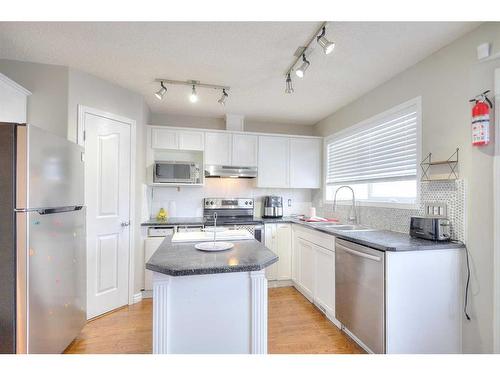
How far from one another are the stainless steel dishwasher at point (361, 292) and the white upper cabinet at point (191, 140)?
7.53 ft

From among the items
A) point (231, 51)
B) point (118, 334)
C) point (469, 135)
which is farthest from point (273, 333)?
point (231, 51)

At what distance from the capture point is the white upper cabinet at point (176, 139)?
336 centimetres

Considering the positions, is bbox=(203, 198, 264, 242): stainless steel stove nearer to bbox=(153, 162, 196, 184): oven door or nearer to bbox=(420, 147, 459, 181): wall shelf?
bbox=(153, 162, 196, 184): oven door

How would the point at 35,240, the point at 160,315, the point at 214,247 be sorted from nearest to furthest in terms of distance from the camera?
1. the point at 160,315
2. the point at 35,240
3. the point at 214,247

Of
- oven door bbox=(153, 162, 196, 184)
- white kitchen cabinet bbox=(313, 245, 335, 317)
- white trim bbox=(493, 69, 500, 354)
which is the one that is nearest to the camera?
white trim bbox=(493, 69, 500, 354)

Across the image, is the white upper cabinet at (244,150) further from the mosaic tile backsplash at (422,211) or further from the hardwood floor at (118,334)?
the hardwood floor at (118,334)

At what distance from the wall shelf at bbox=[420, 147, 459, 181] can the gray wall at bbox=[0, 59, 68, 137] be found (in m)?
3.35

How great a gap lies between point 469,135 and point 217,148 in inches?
109

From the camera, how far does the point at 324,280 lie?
99.8 inches

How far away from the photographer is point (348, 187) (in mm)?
3191

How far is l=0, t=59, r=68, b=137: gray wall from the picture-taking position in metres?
2.26

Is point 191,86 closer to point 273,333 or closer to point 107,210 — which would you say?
point 107,210

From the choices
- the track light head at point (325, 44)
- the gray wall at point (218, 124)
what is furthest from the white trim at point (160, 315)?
the gray wall at point (218, 124)

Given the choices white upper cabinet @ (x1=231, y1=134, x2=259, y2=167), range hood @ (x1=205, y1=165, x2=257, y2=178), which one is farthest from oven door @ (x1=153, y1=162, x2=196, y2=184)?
white upper cabinet @ (x1=231, y1=134, x2=259, y2=167)
